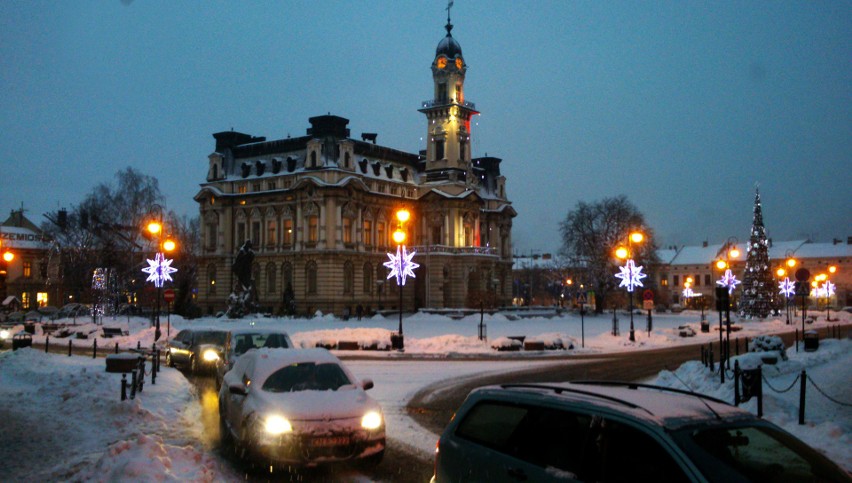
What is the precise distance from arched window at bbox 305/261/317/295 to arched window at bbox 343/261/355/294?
2.82m

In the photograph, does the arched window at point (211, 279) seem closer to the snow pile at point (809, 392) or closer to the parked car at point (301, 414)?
the snow pile at point (809, 392)

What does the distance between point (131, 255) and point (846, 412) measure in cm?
6466

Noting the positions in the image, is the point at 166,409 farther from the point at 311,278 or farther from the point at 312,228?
the point at 312,228

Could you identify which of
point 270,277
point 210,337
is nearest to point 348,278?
point 270,277

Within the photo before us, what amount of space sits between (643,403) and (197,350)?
70.3 ft

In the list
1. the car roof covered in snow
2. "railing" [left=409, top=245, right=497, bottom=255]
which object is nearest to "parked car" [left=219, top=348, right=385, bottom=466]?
the car roof covered in snow

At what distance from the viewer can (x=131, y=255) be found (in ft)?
226

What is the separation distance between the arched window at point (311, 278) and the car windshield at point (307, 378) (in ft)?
199

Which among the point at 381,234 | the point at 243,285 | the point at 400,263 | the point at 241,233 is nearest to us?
the point at 400,263

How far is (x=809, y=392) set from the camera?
55.0ft

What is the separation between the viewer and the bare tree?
77.4 meters

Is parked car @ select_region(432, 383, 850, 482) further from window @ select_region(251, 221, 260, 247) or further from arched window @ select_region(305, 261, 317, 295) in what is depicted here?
window @ select_region(251, 221, 260, 247)

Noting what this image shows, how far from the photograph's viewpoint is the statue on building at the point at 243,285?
5816cm

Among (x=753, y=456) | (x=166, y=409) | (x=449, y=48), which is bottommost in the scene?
(x=166, y=409)
